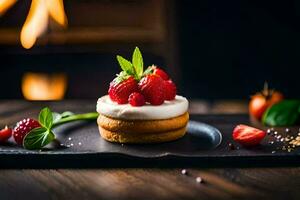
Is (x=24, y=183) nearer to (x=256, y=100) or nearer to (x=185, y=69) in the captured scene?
(x=256, y=100)

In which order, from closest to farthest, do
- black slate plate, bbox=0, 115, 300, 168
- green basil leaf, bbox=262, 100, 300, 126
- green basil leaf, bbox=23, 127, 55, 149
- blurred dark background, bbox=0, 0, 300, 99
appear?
black slate plate, bbox=0, 115, 300, 168 → green basil leaf, bbox=23, 127, 55, 149 → green basil leaf, bbox=262, 100, 300, 126 → blurred dark background, bbox=0, 0, 300, 99

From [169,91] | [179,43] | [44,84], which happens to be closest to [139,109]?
[169,91]

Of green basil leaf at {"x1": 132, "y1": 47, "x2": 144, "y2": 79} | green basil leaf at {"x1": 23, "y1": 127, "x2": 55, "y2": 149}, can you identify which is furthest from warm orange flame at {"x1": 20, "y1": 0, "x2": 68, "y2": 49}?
green basil leaf at {"x1": 23, "y1": 127, "x2": 55, "y2": 149}

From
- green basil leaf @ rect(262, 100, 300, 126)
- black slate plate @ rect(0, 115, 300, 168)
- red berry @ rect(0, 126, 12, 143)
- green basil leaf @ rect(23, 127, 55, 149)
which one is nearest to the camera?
black slate plate @ rect(0, 115, 300, 168)

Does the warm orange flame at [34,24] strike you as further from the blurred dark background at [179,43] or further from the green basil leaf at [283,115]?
the green basil leaf at [283,115]

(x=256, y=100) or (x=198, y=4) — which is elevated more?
(x=198, y=4)

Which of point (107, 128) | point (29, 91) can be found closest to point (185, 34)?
point (29, 91)

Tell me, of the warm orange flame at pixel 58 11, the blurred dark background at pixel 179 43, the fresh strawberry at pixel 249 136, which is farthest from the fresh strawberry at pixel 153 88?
the warm orange flame at pixel 58 11

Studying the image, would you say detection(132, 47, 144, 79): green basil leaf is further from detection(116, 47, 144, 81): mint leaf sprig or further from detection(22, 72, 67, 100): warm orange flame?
detection(22, 72, 67, 100): warm orange flame
